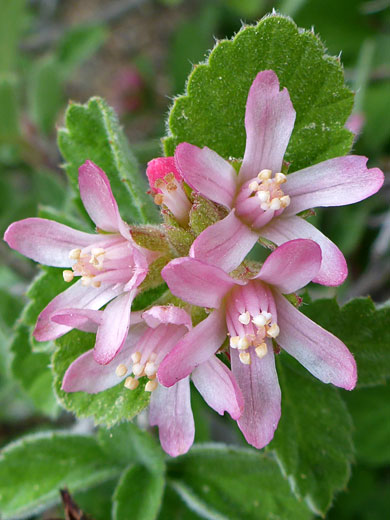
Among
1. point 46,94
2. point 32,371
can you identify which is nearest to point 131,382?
point 32,371

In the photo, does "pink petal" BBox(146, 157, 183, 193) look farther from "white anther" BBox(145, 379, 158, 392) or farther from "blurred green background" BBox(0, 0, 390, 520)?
"blurred green background" BBox(0, 0, 390, 520)

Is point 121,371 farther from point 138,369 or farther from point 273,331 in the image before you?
point 273,331

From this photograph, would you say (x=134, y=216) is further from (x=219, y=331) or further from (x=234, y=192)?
(x=219, y=331)

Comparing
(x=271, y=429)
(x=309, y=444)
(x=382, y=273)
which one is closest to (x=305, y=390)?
(x=309, y=444)

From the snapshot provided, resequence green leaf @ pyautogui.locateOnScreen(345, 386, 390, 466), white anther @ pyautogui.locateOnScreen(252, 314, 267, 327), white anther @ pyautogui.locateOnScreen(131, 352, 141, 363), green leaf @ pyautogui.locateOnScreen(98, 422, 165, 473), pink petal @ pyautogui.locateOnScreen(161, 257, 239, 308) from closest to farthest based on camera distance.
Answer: pink petal @ pyautogui.locateOnScreen(161, 257, 239, 308) → white anther @ pyautogui.locateOnScreen(252, 314, 267, 327) → white anther @ pyautogui.locateOnScreen(131, 352, 141, 363) → green leaf @ pyautogui.locateOnScreen(98, 422, 165, 473) → green leaf @ pyautogui.locateOnScreen(345, 386, 390, 466)

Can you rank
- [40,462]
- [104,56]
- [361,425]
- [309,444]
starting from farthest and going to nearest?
[104,56] → [361,425] → [40,462] → [309,444]

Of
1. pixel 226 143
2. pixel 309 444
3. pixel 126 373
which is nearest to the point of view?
pixel 126 373

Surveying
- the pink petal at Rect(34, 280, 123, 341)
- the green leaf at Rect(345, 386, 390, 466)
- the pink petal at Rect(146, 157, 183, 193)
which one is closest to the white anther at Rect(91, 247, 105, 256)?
the pink petal at Rect(34, 280, 123, 341)
